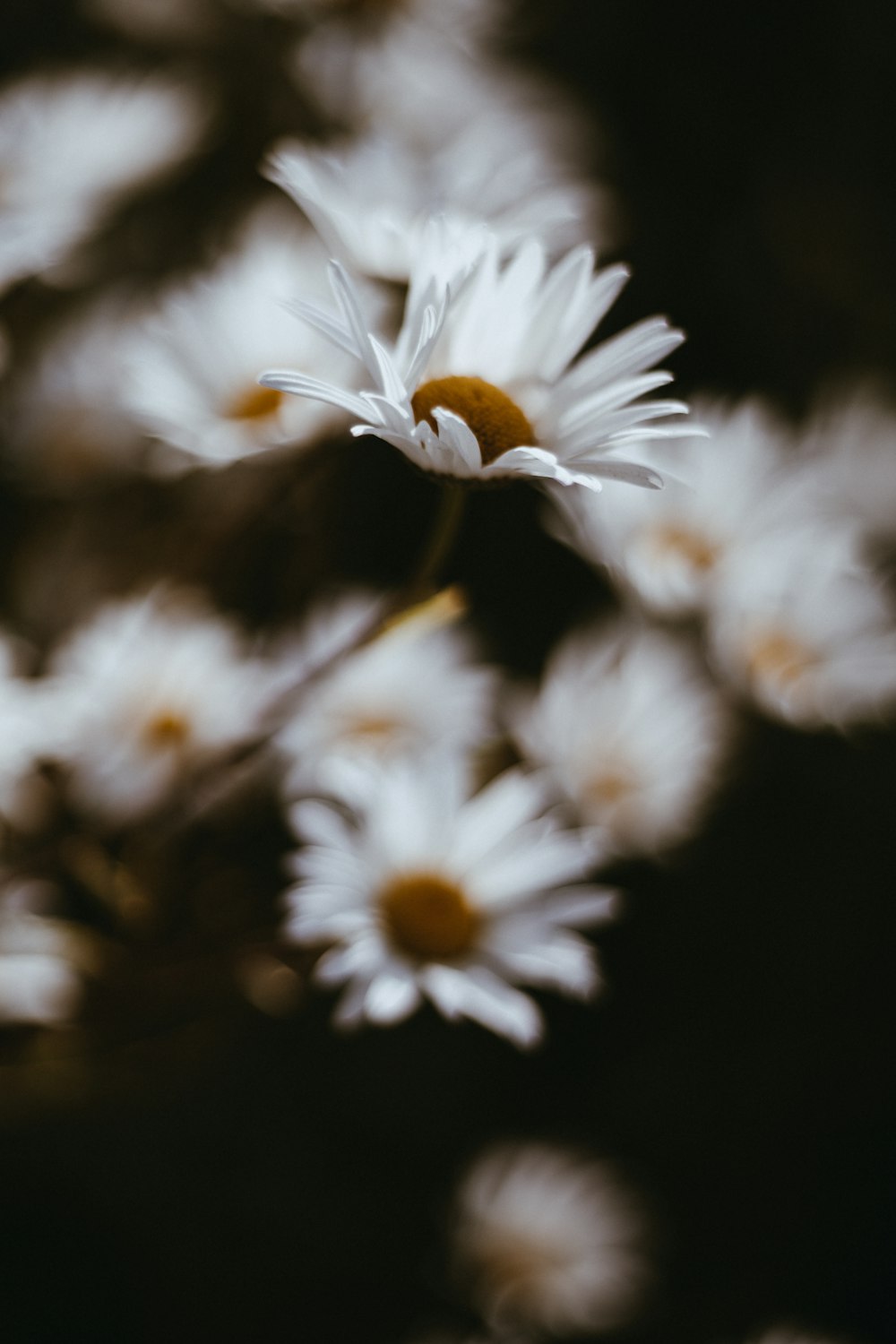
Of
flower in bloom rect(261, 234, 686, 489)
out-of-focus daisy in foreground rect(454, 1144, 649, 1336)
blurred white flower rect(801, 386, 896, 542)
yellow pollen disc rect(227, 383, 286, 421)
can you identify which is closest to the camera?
flower in bloom rect(261, 234, 686, 489)


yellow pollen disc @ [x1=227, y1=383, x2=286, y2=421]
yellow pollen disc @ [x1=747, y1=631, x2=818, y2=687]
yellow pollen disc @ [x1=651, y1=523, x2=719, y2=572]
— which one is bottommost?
yellow pollen disc @ [x1=747, y1=631, x2=818, y2=687]

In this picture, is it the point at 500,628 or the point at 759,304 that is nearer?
the point at 500,628

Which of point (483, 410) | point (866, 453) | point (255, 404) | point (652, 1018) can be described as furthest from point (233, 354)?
point (652, 1018)

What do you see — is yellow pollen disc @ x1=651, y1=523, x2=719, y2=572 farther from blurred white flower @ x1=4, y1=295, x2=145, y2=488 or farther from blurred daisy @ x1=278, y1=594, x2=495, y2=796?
blurred white flower @ x1=4, y1=295, x2=145, y2=488

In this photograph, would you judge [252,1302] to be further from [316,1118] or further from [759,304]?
[759,304]

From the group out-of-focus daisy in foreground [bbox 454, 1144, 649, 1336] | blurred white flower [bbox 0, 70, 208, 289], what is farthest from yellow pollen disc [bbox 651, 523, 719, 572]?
out-of-focus daisy in foreground [bbox 454, 1144, 649, 1336]

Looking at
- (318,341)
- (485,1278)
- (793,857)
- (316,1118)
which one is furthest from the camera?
(793,857)

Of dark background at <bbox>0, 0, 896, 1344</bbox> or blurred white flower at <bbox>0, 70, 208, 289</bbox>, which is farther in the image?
dark background at <bbox>0, 0, 896, 1344</bbox>

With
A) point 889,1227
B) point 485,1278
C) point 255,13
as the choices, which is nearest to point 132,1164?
point 485,1278

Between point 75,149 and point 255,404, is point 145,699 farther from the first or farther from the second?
point 75,149
